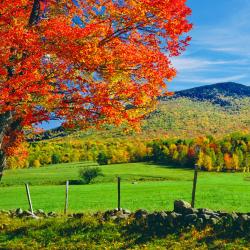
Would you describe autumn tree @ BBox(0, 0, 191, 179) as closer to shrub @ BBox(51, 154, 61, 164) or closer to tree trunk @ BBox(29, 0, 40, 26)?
tree trunk @ BBox(29, 0, 40, 26)

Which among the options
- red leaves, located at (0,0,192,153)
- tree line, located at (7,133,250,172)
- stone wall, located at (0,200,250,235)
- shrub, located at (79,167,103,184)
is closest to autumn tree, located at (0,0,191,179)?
red leaves, located at (0,0,192,153)

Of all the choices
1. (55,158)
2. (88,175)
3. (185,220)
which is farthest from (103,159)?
(185,220)

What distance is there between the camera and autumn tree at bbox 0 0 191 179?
15.8 m

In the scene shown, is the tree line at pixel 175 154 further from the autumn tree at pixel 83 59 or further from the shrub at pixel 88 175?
the autumn tree at pixel 83 59

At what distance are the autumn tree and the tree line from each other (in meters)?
122

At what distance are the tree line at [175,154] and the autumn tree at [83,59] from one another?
122157mm

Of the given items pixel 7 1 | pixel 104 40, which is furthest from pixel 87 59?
pixel 7 1

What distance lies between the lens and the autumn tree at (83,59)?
15.8 meters

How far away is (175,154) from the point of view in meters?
158

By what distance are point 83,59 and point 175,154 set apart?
475 feet

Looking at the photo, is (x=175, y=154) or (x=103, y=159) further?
(x=103, y=159)

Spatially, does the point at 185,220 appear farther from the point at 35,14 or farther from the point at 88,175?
the point at 88,175

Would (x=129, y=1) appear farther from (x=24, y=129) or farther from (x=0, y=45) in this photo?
(x=24, y=129)

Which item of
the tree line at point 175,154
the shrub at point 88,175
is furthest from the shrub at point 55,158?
the shrub at point 88,175
